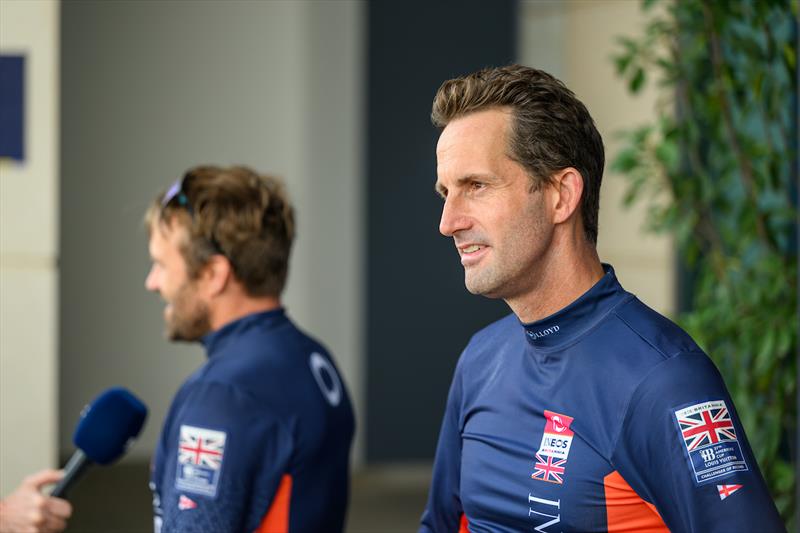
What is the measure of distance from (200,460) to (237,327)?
1.20 feet

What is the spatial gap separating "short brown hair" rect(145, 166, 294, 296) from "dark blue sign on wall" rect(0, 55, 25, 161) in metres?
0.32

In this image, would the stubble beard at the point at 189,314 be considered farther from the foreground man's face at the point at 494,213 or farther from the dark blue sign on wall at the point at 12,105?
the foreground man's face at the point at 494,213

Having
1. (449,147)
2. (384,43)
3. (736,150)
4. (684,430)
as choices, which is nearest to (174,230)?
(449,147)

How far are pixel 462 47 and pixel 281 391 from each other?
398 cm

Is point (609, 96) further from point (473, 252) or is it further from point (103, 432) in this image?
point (473, 252)

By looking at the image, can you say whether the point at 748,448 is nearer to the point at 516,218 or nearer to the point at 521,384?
the point at 521,384

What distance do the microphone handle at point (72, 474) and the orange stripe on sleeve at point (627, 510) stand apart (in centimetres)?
105

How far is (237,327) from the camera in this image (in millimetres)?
2258

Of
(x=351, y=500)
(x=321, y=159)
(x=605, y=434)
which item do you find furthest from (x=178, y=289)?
(x=321, y=159)

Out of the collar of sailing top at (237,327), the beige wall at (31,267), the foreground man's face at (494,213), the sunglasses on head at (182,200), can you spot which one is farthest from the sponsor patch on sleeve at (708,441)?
the beige wall at (31,267)

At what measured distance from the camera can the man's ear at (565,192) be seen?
1.62 m

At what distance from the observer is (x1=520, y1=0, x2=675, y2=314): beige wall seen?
479 cm

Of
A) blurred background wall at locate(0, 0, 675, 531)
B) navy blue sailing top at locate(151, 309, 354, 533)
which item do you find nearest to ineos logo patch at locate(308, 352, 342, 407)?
navy blue sailing top at locate(151, 309, 354, 533)

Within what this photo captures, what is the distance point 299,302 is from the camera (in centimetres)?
605
